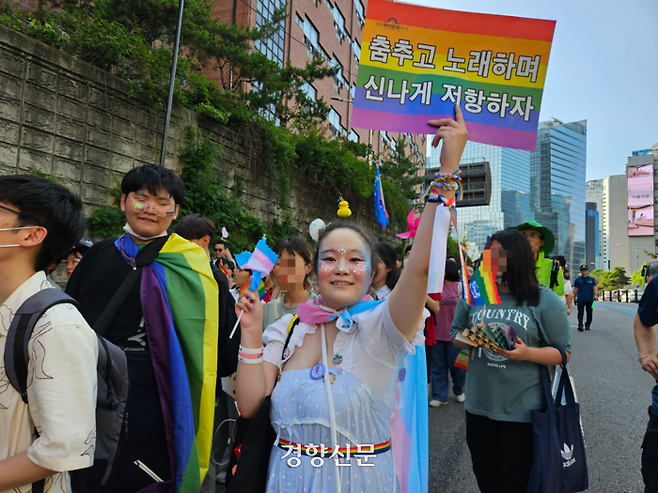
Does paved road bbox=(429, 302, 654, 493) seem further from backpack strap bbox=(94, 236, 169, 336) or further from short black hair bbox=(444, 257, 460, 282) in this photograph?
backpack strap bbox=(94, 236, 169, 336)

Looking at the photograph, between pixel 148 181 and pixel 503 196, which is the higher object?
pixel 503 196

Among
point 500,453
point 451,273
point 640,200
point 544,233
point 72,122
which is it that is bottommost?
point 500,453

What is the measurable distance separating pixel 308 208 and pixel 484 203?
6.09 m

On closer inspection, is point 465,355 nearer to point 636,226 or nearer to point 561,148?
Answer: point 561,148

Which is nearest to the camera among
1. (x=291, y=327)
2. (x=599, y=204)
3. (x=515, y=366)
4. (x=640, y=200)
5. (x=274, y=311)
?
(x=291, y=327)

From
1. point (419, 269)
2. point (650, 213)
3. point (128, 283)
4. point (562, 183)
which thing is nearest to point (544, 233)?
point (419, 269)

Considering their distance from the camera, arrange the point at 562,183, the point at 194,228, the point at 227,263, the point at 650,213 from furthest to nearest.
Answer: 1. the point at 562,183
2. the point at 650,213
3. the point at 227,263
4. the point at 194,228

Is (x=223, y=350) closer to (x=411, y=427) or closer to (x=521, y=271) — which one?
(x=411, y=427)

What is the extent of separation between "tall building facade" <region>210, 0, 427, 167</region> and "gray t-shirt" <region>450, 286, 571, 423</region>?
9681 millimetres

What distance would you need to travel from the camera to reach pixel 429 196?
1.44 metres

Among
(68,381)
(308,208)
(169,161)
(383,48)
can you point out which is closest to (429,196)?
(383,48)

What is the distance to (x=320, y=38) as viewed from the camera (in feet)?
65.1

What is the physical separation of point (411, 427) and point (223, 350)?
→ 4.13 ft

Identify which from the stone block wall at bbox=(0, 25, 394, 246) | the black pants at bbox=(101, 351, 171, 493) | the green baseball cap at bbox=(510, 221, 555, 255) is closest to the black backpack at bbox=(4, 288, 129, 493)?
the black pants at bbox=(101, 351, 171, 493)
